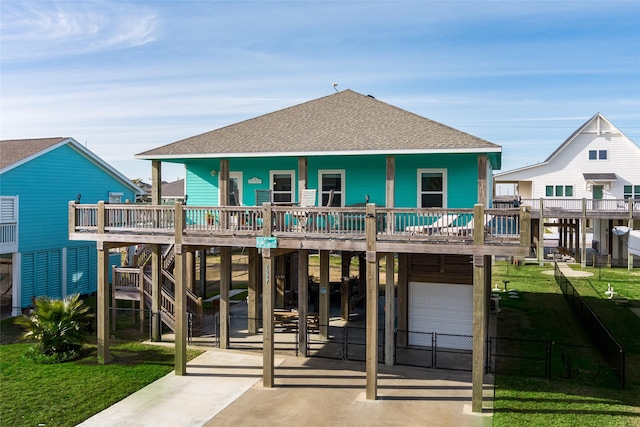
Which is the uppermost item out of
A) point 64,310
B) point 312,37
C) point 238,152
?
point 312,37

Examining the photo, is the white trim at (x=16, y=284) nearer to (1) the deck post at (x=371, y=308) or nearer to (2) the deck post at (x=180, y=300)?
(2) the deck post at (x=180, y=300)

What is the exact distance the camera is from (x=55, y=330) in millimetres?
15953

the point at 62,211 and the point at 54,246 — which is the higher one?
the point at 62,211

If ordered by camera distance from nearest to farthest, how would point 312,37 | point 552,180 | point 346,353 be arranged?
point 346,353 < point 312,37 < point 552,180

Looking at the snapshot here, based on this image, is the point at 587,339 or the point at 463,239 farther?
→ the point at 587,339

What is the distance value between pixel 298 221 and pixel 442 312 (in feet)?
20.0

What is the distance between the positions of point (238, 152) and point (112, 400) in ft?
25.9

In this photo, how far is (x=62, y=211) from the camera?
86.0 feet

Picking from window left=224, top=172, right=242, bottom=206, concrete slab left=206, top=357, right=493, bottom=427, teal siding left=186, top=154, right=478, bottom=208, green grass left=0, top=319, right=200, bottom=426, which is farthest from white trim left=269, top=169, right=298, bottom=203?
green grass left=0, top=319, right=200, bottom=426

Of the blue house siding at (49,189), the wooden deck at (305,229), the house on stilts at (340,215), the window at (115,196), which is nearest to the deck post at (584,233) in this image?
the house on stilts at (340,215)

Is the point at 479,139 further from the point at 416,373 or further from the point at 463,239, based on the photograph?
the point at 416,373

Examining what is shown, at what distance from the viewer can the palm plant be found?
15906mm

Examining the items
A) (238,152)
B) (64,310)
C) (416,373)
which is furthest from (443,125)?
(64,310)

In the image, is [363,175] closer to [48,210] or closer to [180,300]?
[180,300]
